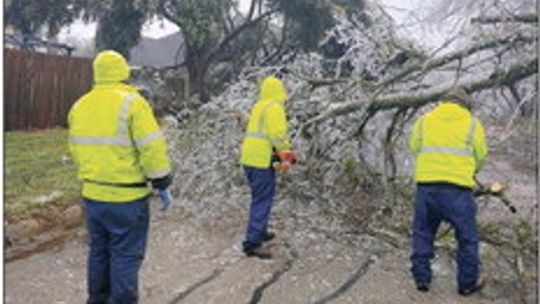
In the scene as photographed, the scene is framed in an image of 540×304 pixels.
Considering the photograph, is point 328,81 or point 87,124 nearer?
point 87,124

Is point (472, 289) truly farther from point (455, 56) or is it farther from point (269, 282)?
point (455, 56)

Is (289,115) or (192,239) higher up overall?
(289,115)

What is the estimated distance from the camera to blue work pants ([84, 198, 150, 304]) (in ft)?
14.2

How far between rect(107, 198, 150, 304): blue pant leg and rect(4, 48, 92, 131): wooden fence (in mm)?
9286

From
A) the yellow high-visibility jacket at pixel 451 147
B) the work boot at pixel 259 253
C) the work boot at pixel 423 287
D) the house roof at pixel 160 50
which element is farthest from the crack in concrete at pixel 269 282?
the house roof at pixel 160 50

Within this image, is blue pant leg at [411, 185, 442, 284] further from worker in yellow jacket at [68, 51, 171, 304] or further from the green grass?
the green grass

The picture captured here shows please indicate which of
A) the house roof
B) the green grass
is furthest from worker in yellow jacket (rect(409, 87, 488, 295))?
the house roof

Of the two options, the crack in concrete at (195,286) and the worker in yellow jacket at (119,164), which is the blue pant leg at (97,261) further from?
the crack in concrete at (195,286)

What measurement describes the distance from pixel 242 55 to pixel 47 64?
289 inches

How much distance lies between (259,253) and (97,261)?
5.80 feet

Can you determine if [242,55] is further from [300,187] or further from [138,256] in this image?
[138,256]

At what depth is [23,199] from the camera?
7.09 metres

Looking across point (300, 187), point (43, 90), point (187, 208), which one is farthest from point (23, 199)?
point (43, 90)

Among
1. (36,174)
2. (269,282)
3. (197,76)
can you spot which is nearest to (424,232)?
(269,282)
